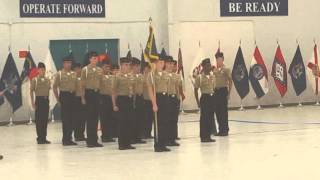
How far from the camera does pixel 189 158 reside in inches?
365

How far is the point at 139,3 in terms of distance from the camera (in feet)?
61.8

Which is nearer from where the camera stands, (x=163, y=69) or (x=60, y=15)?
(x=163, y=69)

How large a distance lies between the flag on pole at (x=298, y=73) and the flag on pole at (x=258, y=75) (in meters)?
1.16

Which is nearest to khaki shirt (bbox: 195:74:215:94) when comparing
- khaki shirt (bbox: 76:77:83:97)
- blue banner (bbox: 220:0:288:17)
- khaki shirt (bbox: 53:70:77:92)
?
khaki shirt (bbox: 76:77:83:97)

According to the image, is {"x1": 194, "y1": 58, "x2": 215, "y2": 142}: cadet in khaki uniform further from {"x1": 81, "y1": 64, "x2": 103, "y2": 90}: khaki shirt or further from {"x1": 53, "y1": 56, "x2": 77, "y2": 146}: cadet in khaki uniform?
{"x1": 53, "y1": 56, "x2": 77, "y2": 146}: cadet in khaki uniform

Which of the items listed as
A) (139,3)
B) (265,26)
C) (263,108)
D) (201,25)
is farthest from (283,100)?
(139,3)

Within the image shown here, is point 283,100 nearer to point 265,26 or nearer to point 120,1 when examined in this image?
point 265,26

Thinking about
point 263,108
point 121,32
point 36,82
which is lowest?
point 263,108

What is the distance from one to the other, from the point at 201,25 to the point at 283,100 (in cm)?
370

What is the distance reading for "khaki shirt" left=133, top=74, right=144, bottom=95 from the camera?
11.2m

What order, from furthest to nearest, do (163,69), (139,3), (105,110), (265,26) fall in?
(265,26) → (139,3) → (105,110) → (163,69)

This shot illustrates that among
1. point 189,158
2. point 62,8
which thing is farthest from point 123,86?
point 62,8

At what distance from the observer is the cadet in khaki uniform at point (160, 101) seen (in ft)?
33.1

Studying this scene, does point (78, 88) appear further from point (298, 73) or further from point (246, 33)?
point (298, 73)
